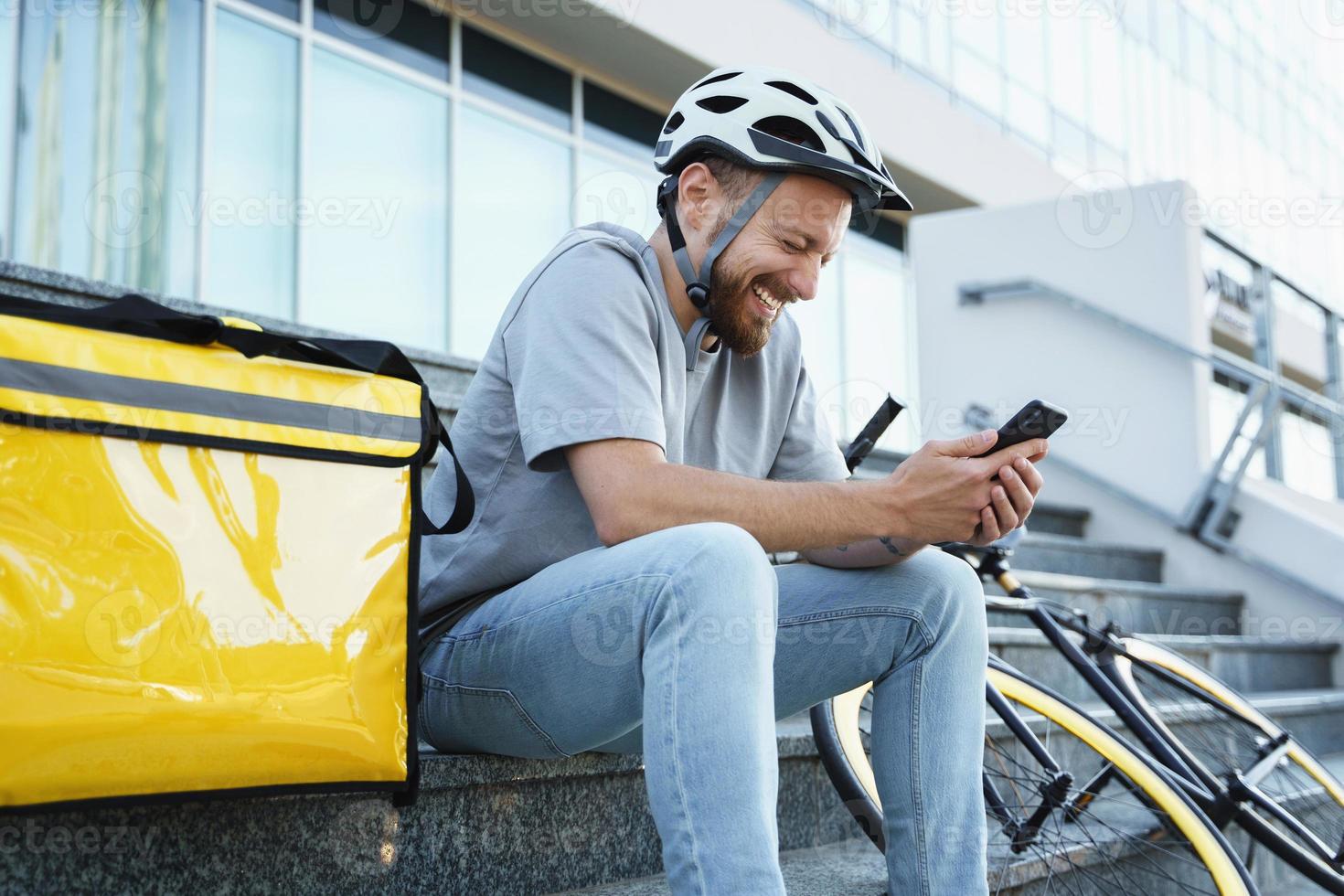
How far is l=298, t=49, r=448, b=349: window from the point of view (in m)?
6.19

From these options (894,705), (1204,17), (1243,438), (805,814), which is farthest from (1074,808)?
(1204,17)

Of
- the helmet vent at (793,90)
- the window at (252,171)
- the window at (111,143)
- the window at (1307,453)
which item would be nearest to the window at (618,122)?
the window at (252,171)

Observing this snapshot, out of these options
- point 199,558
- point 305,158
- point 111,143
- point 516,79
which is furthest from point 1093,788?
point 516,79

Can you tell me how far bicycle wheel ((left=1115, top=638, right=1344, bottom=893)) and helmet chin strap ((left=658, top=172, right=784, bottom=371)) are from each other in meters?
1.27

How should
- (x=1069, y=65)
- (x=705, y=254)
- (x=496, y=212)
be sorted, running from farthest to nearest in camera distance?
1. (x=1069, y=65)
2. (x=496, y=212)
3. (x=705, y=254)

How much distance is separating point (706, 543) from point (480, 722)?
50 cm

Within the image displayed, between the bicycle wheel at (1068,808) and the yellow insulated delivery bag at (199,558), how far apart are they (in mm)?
864

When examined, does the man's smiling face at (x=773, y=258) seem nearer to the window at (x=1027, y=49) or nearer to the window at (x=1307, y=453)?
the window at (x=1307, y=453)

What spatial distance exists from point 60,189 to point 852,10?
6.85 m

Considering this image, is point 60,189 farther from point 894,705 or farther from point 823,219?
point 894,705

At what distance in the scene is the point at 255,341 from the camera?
4.50 feet

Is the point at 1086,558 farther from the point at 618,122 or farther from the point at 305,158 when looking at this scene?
the point at 618,122

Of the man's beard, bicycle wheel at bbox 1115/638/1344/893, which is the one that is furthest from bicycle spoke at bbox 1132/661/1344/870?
the man's beard

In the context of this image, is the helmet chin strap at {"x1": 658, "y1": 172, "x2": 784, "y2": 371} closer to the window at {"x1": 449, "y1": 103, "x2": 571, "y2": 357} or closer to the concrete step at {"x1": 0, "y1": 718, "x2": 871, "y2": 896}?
the concrete step at {"x1": 0, "y1": 718, "x2": 871, "y2": 896}
